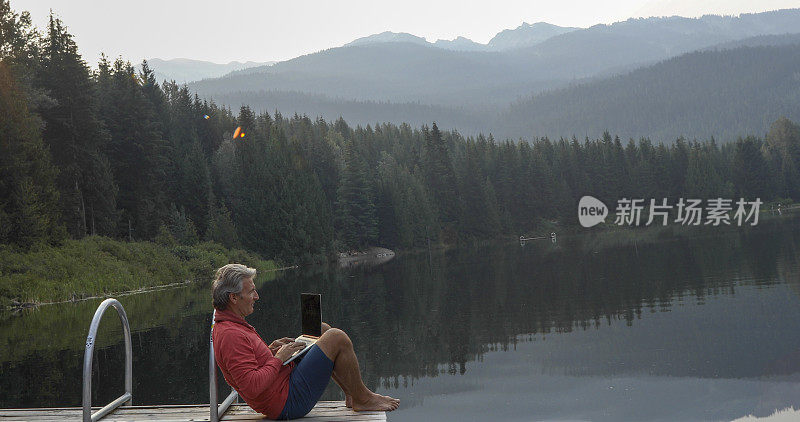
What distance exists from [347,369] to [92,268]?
3415 centimetres

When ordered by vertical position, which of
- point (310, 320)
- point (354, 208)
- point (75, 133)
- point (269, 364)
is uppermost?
point (75, 133)

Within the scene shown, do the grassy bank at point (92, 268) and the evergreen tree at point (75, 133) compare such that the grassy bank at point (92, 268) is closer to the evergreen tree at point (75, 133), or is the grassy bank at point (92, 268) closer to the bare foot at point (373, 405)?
the evergreen tree at point (75, 133)

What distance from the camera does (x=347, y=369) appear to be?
6.90m

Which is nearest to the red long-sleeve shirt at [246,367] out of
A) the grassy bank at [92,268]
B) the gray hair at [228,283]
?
the gray hair at [228,283]

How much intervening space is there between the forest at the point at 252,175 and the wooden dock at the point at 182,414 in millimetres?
31217

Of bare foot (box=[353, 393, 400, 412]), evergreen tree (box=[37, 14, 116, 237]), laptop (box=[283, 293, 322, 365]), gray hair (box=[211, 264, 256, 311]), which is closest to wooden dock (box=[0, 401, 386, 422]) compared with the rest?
bare foot (box=[353, 393, 400, 412])

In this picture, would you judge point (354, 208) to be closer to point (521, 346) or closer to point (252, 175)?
point (252, 175)

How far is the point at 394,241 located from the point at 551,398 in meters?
80.6

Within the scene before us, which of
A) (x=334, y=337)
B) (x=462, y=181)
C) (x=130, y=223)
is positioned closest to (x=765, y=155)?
(x=462, y=181)

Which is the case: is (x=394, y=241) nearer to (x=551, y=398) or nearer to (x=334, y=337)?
(x=551, y=398)

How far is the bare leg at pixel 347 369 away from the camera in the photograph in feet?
22.4

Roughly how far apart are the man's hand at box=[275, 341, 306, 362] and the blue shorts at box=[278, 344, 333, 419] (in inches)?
5.7

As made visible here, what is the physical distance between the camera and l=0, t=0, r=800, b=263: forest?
43.1m

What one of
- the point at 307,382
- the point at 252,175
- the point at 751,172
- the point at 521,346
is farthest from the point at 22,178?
the point at 751,172
